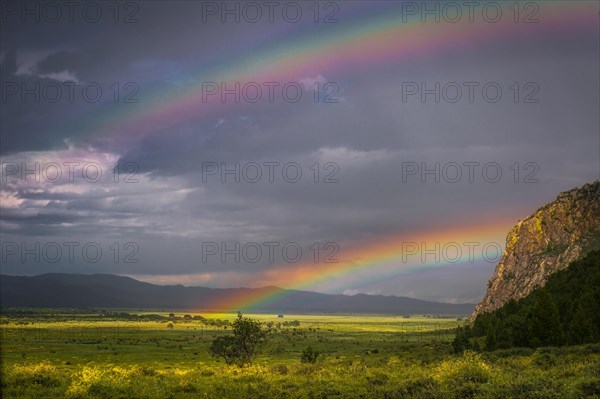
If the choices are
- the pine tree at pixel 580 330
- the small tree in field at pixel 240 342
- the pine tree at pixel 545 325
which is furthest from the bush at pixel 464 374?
the small tree in field at pixel 240 342

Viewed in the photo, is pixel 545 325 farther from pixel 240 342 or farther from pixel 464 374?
pixel 240 342

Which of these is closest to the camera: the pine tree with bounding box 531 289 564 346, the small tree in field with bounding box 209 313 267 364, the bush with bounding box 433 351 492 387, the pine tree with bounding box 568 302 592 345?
the bush with bounding box 433 351 492 387

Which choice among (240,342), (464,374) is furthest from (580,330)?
(240,342)

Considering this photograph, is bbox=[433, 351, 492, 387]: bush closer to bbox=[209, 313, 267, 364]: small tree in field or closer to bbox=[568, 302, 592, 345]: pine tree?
bbox=[568, 302, 592, 345]: pine tree

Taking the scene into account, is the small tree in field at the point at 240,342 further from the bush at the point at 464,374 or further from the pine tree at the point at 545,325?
the bush at the point at 464,374

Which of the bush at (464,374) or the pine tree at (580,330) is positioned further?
the pine tree at (580,330)

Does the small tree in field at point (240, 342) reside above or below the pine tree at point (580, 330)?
below

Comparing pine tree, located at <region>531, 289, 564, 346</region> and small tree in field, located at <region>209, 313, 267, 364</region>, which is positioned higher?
pine tree, located at <region>531, 289, 564, 346</region>

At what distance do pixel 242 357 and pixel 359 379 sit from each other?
6853cm

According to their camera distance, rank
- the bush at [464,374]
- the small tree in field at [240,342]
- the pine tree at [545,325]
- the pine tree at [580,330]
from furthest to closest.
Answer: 1. the small tree in field at [240,342]
2. the pine tree at [545,325]
3. the pine tree at [580,330]
4. the bush at [464,374]

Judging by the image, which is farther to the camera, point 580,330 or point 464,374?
point 580,330

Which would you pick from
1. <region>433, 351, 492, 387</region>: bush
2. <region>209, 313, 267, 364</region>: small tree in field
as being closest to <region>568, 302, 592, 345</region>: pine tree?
<region>433, 351, 492, 387</region>: bush

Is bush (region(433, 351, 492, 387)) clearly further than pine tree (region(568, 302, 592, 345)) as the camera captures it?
No

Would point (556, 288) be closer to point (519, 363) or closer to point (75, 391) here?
point (519, 363)
